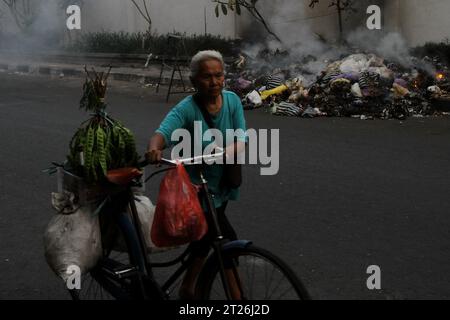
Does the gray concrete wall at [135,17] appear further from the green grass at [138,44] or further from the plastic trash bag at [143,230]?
the plastic trash bag at [143,230]

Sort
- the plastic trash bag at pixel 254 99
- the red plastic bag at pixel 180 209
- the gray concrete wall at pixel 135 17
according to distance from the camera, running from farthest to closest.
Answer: the gray concrete wall at pixel 135 17 < the plastic trash bag at pixel 254 99 < the red plastic bag at pixel 180 209

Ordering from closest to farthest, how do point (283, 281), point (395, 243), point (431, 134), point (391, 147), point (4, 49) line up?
1. point (283, 281)
2. point (395, 243)
3. point (391, 147)
4. point (431, 134)
5. point (4, 49)

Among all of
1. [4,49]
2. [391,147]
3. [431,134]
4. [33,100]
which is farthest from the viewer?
[4,49]

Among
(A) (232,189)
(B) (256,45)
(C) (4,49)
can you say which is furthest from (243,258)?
(C) (4,49)

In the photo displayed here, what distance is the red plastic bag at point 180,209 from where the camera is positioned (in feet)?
11.2

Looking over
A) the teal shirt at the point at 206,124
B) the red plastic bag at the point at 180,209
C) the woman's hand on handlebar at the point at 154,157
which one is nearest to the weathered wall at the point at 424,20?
the teal shirt at the point at 206,124

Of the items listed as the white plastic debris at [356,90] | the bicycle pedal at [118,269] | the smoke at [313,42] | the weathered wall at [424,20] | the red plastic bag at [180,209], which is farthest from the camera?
the weathered wall at [424,20]

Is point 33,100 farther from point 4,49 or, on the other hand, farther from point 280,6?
point 4,49

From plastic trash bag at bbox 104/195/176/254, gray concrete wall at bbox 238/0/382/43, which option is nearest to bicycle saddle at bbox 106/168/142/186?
plastic trash bag at bbox 104/195/176/254

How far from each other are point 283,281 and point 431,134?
6770 millimetres

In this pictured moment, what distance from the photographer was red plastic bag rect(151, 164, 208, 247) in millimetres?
3412

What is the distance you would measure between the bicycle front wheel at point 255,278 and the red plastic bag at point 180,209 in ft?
0.56

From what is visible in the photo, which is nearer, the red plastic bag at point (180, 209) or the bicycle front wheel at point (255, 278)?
the bicycle front wheel at point (255, 278)
